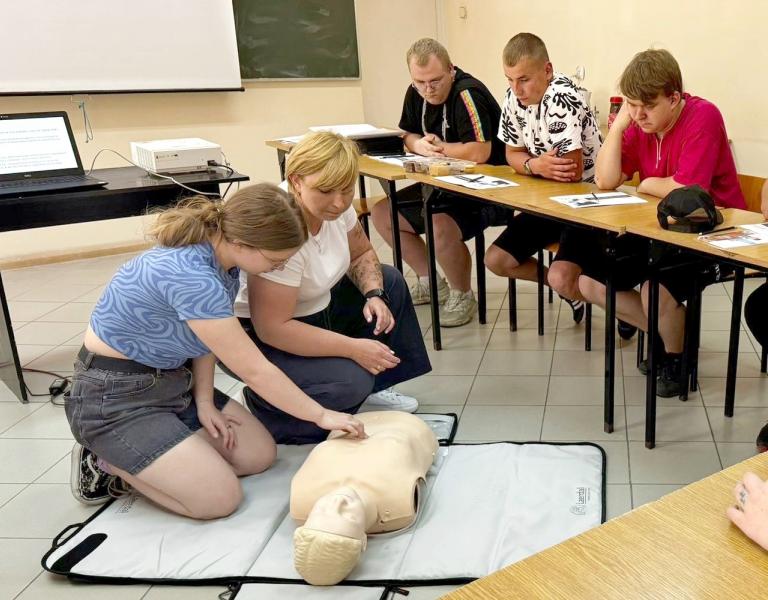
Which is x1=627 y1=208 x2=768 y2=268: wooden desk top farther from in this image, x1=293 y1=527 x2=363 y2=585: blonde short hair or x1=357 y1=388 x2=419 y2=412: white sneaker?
x1=293 y1=527 x2=363 y2=585: blonde short hair

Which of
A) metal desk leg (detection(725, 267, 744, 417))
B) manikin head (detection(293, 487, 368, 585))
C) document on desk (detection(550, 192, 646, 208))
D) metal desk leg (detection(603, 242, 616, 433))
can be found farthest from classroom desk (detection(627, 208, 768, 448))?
manikin head (detection(293, 487, 368, 585))

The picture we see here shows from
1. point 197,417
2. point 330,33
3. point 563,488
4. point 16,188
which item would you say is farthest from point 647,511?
point 330,33

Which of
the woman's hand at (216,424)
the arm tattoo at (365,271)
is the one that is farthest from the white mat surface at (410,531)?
the arm tattoo at (365,271)

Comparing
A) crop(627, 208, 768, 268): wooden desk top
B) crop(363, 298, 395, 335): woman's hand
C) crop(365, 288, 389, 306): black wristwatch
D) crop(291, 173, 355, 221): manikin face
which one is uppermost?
crop(291, 173, 355, 221): manikin face

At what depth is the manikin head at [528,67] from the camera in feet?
9.20

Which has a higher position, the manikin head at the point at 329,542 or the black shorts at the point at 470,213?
the black shorts at the point at 470,213

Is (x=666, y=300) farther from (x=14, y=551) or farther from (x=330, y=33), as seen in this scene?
(x=330, y=33)

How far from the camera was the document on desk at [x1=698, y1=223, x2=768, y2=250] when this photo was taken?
184 centimetres

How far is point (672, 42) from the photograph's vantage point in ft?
13.5

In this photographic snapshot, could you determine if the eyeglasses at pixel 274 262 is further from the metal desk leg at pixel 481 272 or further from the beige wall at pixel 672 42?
the beige wall at pixel 672 42

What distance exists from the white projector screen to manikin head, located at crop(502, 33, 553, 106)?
2891 mm

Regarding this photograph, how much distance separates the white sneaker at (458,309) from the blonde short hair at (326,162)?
146cm

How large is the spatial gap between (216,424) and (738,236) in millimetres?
1488

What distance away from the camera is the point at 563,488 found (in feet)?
6.54
